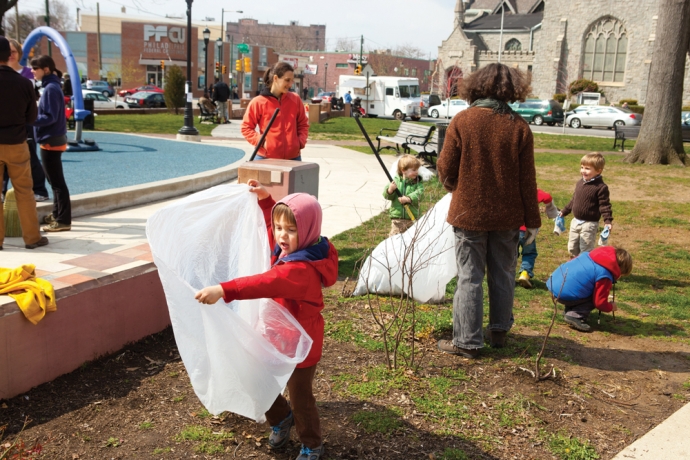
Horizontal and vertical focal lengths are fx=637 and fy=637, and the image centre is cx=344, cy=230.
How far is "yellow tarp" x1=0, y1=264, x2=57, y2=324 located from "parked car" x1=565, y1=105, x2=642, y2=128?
34.5 meters

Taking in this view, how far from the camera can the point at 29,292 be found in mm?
3352

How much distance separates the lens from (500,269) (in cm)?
393

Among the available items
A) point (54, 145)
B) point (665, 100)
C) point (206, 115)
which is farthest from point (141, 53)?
point (54, 145)

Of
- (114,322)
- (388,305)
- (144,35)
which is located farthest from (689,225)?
(144,35)

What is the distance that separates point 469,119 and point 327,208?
16.9 ft

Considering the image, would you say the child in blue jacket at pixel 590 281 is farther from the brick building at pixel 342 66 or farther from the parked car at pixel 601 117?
the brick building at pixel 342 66

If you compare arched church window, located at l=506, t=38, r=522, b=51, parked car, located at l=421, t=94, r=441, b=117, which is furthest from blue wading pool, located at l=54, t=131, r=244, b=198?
arched church window, located at l=506, t=38, r=522, b=51

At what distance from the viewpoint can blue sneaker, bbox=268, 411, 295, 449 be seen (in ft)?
9.77

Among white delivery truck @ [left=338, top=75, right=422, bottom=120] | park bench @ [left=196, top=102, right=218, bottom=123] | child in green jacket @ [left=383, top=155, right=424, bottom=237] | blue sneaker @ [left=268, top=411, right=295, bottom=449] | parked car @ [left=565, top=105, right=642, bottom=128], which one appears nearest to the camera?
blue sneaker @ [left=268, top=411, right=295, bottom=449]

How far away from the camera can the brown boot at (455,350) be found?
401 cm

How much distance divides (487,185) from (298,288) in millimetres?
1584

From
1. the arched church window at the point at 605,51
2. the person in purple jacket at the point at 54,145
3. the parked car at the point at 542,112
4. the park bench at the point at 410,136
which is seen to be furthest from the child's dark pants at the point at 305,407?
the arched church window at the point at 605,51

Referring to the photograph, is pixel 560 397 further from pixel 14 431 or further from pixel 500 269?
pixel 14 431

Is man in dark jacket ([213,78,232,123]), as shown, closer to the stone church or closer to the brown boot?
the brown boot
